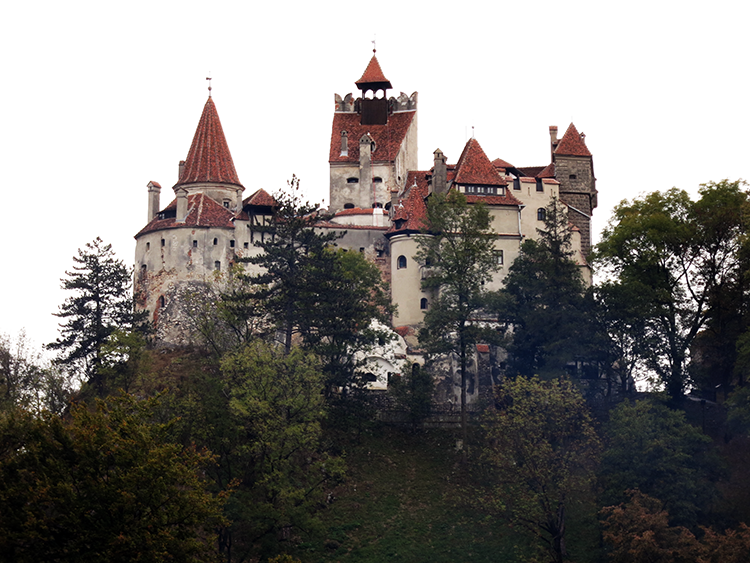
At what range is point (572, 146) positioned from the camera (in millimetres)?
78875

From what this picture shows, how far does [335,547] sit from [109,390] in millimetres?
16925

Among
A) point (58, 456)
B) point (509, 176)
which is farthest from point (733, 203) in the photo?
point (58, 456)

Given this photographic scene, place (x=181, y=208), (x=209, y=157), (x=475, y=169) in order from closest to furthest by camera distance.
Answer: (x=475, y=169)
(x=181, y=208)
(x=209, y=157)

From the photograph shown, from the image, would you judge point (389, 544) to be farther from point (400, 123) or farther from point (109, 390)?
point (400, 123)

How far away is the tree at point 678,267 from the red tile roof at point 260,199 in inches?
896

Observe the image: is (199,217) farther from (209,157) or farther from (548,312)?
(548,312)

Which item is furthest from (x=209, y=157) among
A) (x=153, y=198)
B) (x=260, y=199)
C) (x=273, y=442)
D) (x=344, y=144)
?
(x=273, y=442)

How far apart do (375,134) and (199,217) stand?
16.5 metres

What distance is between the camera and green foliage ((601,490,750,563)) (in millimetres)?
43750

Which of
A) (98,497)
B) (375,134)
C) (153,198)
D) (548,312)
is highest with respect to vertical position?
(375,134)

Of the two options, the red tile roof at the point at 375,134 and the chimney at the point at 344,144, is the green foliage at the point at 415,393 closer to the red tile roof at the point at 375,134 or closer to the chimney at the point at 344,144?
the red tile roof at the point at 375,134

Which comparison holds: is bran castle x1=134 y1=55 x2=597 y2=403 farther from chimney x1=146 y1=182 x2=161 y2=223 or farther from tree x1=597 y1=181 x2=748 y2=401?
tree x1=597 y1=181 x2=748 y2=401

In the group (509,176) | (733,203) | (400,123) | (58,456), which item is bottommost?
(58,456)

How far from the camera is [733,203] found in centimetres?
6138
